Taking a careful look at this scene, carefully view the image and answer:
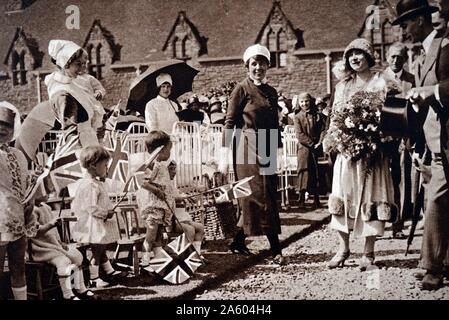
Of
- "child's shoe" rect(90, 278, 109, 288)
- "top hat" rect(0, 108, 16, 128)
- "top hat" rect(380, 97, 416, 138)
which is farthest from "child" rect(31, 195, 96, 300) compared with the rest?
"top hat" rect(380, 97, 416, 138)

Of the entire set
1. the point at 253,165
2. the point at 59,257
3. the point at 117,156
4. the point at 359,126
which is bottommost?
the point at 59,257

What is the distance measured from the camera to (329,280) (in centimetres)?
405

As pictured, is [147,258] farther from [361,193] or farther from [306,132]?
[306,132]

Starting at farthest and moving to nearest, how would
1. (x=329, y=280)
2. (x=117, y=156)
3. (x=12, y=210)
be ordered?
(x=117, y=156) < (x=329, y=280) < (x=12, y=210)

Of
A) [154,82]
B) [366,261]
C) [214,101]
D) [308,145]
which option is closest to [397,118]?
[366,261]

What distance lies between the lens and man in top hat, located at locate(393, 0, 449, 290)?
11.9 ft

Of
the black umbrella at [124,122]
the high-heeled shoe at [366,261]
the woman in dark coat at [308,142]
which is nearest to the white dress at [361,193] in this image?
the high-heeled shoe at [366,261]

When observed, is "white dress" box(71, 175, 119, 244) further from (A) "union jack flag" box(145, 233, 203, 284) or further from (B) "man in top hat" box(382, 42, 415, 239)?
(B) "man in top hat" box(382, 42, 415, 239)

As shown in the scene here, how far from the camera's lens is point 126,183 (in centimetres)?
455

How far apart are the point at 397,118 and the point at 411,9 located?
76cm

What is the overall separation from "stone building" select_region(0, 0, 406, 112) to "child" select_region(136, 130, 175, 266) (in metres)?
1.09

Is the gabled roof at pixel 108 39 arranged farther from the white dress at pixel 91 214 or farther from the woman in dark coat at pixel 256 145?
the white dress at pixel 91 214

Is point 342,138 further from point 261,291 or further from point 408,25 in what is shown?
point 261,291
